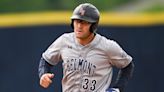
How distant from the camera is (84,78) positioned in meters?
6.72

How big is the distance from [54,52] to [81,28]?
0.38 metres

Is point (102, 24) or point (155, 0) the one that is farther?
point (155, 0)

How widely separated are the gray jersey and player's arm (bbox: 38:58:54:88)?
0.17m

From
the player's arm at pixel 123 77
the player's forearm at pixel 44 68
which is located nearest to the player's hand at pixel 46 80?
the player's forearm at pixel 44 68

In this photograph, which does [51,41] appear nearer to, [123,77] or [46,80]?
[123,77]

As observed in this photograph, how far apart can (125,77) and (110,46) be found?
1.00ft

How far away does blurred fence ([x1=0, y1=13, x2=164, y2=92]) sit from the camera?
9828mm

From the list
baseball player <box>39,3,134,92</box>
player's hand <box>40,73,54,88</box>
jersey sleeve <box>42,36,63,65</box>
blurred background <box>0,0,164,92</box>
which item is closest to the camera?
player's hand <box>40,73,54,88</box>

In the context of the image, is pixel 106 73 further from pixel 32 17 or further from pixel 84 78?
pixel 32 17

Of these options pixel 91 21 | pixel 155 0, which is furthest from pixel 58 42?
pixel 155 0

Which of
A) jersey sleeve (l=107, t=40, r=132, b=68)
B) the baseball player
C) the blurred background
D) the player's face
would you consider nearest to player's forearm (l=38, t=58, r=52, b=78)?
the baseball player

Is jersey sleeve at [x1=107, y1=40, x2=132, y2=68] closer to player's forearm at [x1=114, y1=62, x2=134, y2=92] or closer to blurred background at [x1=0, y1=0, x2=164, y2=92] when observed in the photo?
player's forearm at [x1=114, y1=62, x2=134, y2=92]

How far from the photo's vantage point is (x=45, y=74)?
21.7 ft

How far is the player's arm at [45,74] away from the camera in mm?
6562
